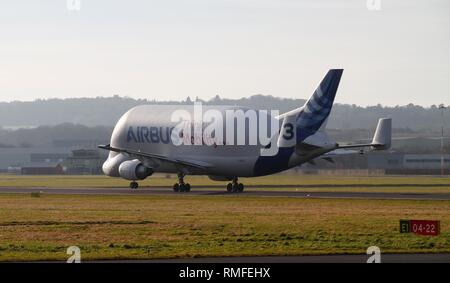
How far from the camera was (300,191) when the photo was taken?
3250 inches

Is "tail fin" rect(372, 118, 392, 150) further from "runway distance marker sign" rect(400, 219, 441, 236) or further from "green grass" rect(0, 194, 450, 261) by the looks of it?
"runway distance marker sign" rect(400, 219, 441, 236)

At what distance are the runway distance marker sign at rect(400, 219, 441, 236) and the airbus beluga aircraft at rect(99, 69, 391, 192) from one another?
128ft

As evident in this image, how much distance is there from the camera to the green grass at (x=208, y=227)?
38.2 meters

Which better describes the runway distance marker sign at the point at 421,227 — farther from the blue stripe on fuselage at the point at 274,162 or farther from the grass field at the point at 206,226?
the blue stripe on fuselage at the point at 274,162

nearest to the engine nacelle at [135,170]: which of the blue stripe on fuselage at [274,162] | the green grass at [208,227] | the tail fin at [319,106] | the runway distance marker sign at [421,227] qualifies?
the blue stripe on fuselage at [274,162]

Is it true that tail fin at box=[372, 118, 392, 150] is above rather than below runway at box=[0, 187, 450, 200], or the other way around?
above

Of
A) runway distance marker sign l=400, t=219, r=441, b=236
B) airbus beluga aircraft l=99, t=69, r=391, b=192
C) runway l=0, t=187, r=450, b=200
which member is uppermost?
airbus beluga aircraft l=99, t=69, r=391, b=192

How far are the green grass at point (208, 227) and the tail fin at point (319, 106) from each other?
14521 millimetres

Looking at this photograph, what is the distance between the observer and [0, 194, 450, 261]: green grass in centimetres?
3815

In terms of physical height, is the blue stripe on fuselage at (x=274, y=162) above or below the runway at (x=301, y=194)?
above

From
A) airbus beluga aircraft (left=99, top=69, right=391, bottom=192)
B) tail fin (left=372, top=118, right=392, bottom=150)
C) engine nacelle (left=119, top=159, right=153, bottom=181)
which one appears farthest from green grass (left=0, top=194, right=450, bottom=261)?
tail fin (left=372, top=118, right=392, bottom=150)
